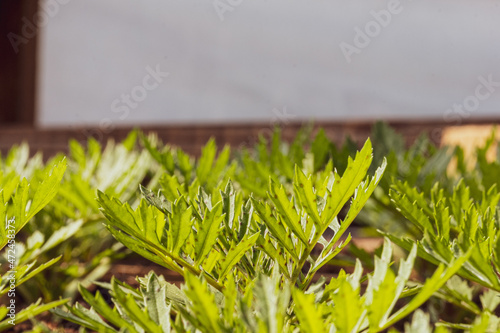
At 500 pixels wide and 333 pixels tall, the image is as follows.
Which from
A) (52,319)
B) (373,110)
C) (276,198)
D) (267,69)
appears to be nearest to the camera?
(276,198)

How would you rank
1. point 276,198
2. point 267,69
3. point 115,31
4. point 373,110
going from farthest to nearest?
point 115,31 → point 267,69 → point 373,110 → point 276,198

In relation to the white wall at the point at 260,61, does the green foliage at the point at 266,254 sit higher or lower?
higher

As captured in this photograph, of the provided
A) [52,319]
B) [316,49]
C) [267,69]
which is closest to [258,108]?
[267,69]

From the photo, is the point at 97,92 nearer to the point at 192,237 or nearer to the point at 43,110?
the point at 43,110

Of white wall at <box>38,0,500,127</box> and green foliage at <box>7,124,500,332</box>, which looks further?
white wall at <box>38,0,500,127</box>

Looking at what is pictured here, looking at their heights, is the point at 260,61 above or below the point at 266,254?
below

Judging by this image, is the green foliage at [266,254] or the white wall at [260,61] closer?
the green foliage at [266,254]

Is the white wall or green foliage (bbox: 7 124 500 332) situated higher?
green foliage (bbox: 7 124 500 332)

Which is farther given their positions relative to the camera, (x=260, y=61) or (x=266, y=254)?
(x=260, y=61)
